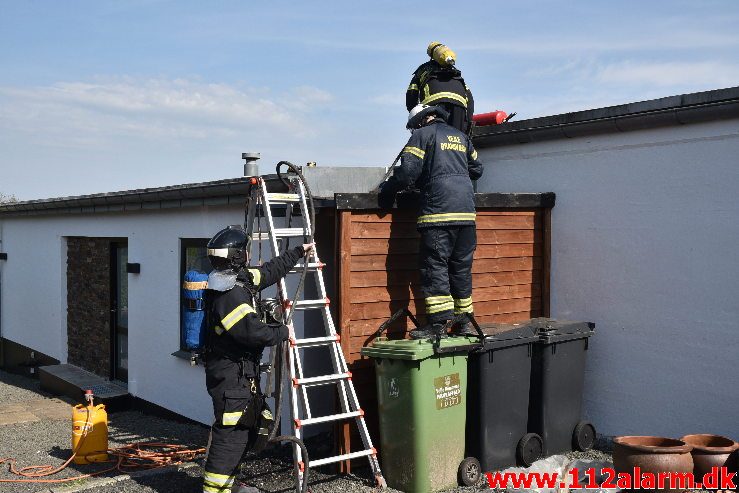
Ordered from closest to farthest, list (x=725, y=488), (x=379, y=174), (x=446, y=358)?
(x=725, y=488), (x=446, y=358), (x=379, y=174)

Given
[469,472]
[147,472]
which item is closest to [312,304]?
[469,472]

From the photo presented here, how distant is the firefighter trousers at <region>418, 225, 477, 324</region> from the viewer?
5.98 m

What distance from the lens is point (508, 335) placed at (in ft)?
19.7

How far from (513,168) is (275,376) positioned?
346 centimetres

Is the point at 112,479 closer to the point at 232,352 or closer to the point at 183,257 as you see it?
the point at 232,352

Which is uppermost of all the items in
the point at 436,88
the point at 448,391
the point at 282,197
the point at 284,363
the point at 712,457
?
the point at 436,88

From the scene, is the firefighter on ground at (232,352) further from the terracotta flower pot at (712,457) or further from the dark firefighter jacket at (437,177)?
the terracotta flower pot at (712,457)

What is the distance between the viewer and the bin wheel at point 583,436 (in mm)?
6453

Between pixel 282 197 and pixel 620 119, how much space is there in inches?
120

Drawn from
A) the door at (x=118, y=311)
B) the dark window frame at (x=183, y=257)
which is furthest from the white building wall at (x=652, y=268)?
the door at (x=118, y=311)

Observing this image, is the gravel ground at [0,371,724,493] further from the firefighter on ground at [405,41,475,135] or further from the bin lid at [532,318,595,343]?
the firefighter on ground at [405,41,475,135]

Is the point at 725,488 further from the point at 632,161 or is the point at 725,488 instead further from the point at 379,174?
the point at 379,174

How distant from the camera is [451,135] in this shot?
20.3 ft

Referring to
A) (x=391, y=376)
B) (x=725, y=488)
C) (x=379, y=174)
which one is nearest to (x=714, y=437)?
(x=725, y=488)
